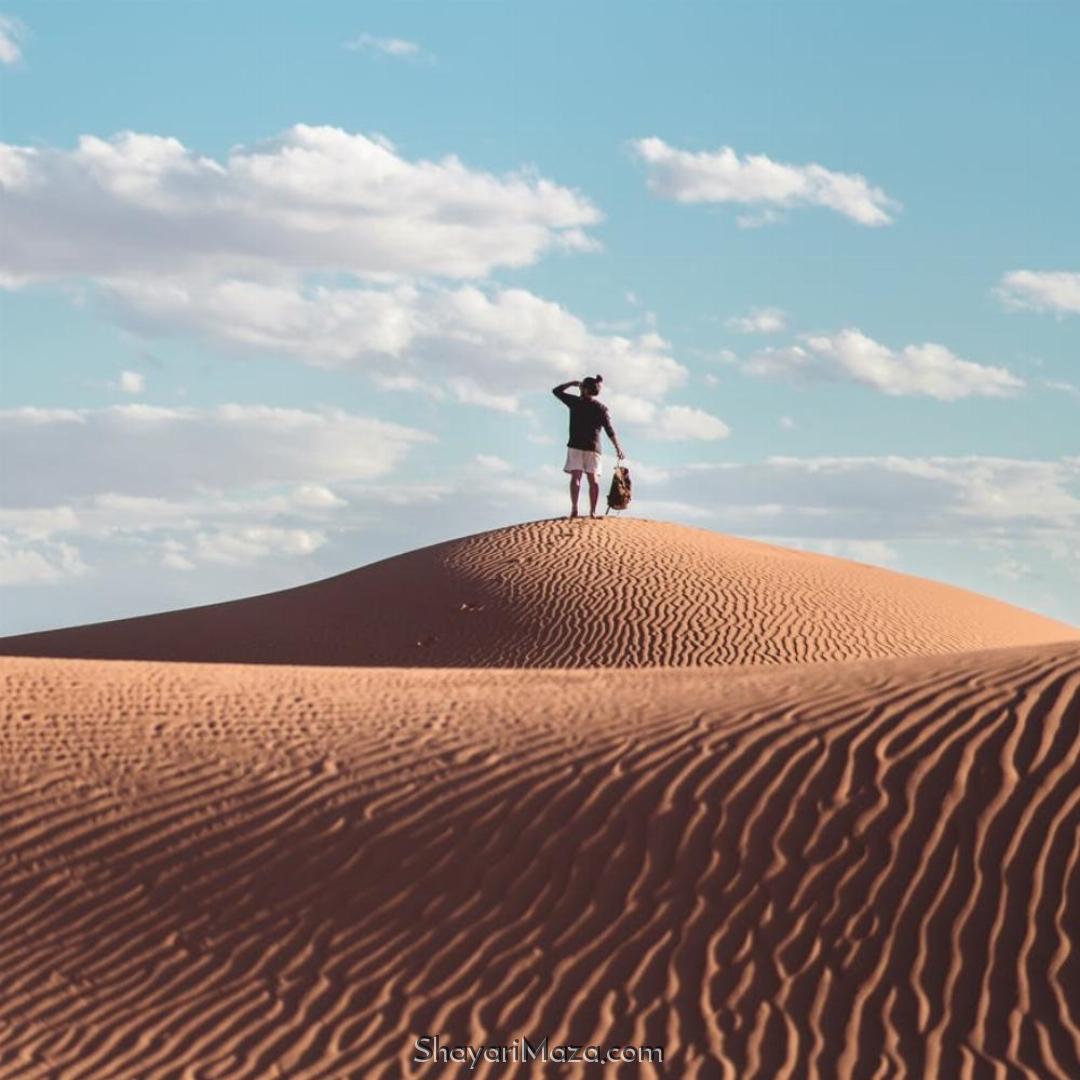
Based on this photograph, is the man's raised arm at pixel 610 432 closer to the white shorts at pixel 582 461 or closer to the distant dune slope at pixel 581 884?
the white shorts at pixel 582 461

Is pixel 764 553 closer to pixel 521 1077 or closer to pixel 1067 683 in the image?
pixel 1067 683

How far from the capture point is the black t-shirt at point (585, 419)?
24.4m

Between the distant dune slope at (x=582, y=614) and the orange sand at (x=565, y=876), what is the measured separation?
11.8 m

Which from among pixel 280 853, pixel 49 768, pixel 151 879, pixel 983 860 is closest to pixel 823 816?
pixel 983 860

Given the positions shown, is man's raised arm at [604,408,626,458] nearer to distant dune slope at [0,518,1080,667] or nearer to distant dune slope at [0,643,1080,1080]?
distant dune slope at [0,518,1080,667]

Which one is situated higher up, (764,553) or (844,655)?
(764,553)

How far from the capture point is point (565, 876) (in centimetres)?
1083

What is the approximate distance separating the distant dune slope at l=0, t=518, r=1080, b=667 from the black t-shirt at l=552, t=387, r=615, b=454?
3.76m

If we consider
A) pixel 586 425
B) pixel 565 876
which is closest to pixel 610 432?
pixel 586 425

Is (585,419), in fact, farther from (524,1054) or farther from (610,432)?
(524,1054)

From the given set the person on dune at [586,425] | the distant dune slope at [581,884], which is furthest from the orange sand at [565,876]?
the person on dune at [586,425]

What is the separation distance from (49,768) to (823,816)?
22.2 ft

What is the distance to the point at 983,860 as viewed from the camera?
9750 mm

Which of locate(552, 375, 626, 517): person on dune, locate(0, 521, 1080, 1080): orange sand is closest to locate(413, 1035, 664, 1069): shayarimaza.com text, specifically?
locate(0, 521, 1080, 1080): orange sand
